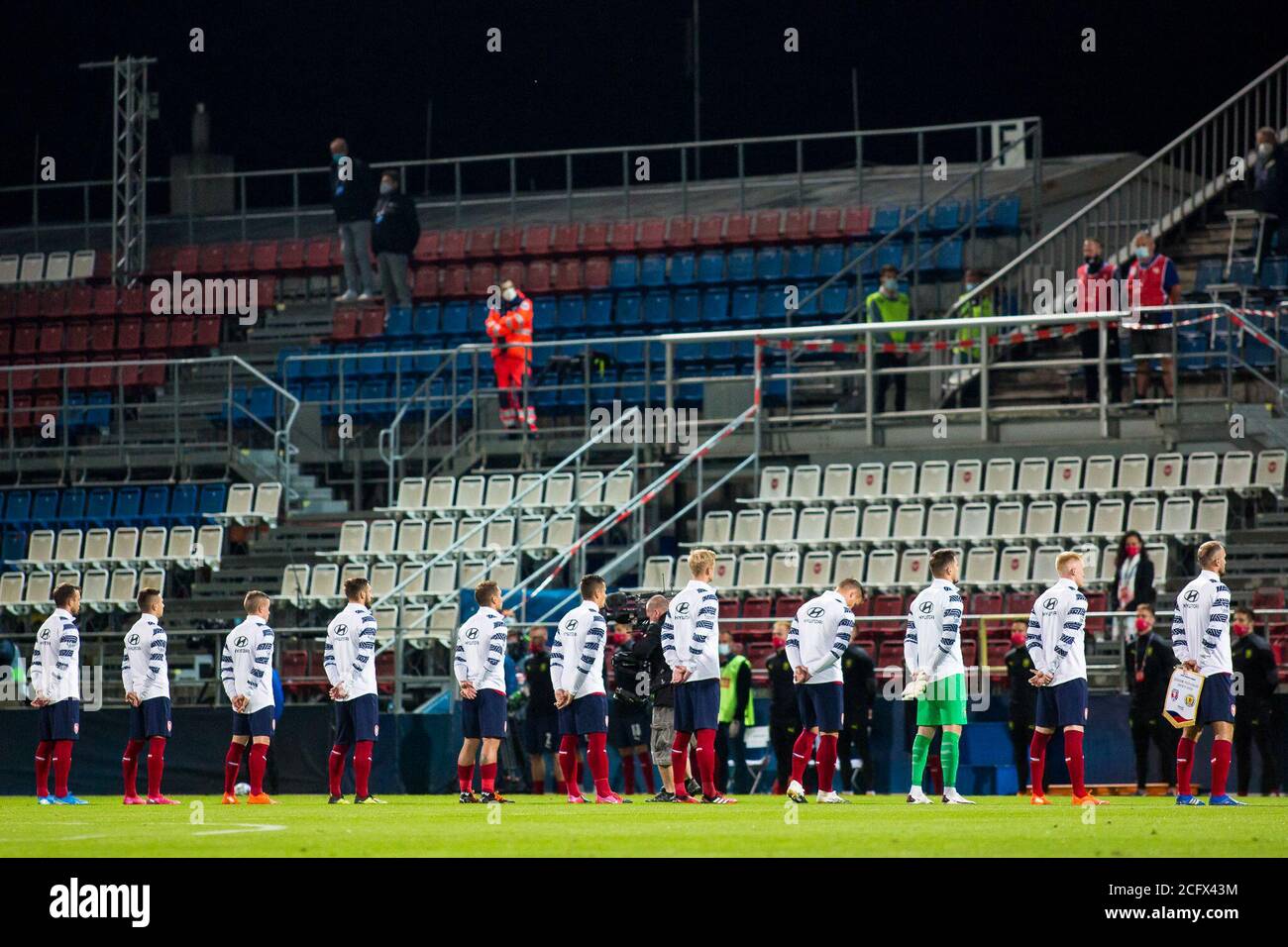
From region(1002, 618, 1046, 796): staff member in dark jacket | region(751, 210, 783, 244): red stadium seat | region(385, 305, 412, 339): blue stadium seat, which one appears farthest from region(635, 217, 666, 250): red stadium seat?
region(1002, 618, 1046, 796): staff member in dark jacket

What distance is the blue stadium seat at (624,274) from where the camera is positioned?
3256 cm

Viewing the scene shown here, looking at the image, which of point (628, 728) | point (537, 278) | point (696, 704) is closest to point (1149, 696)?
point (628, 728)

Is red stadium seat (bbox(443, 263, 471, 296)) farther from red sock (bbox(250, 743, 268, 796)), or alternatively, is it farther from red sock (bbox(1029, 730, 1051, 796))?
red sock (bbox(1029, 730, 1051, 796))

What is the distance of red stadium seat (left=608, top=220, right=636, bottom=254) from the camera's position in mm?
33312

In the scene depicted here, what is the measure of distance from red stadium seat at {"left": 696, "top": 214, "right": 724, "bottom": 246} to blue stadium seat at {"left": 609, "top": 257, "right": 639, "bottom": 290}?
3.30 ft

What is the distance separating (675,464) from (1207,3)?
11.3 meters

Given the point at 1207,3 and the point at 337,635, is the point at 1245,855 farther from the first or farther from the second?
the point at 1207,3

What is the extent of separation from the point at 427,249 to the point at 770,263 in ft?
20.0

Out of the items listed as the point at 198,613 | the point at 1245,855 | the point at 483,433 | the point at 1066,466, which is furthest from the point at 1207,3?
→ the point at 1245,855

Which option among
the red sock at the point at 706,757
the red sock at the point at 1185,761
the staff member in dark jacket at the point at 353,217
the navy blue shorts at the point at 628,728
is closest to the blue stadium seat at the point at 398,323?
the staff member in dark jacket at the point at 353,217

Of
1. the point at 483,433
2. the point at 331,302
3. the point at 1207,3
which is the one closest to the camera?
the point at 483,433

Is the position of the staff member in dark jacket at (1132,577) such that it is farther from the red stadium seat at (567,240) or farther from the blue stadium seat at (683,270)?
the red stadium seat at (567,240)
